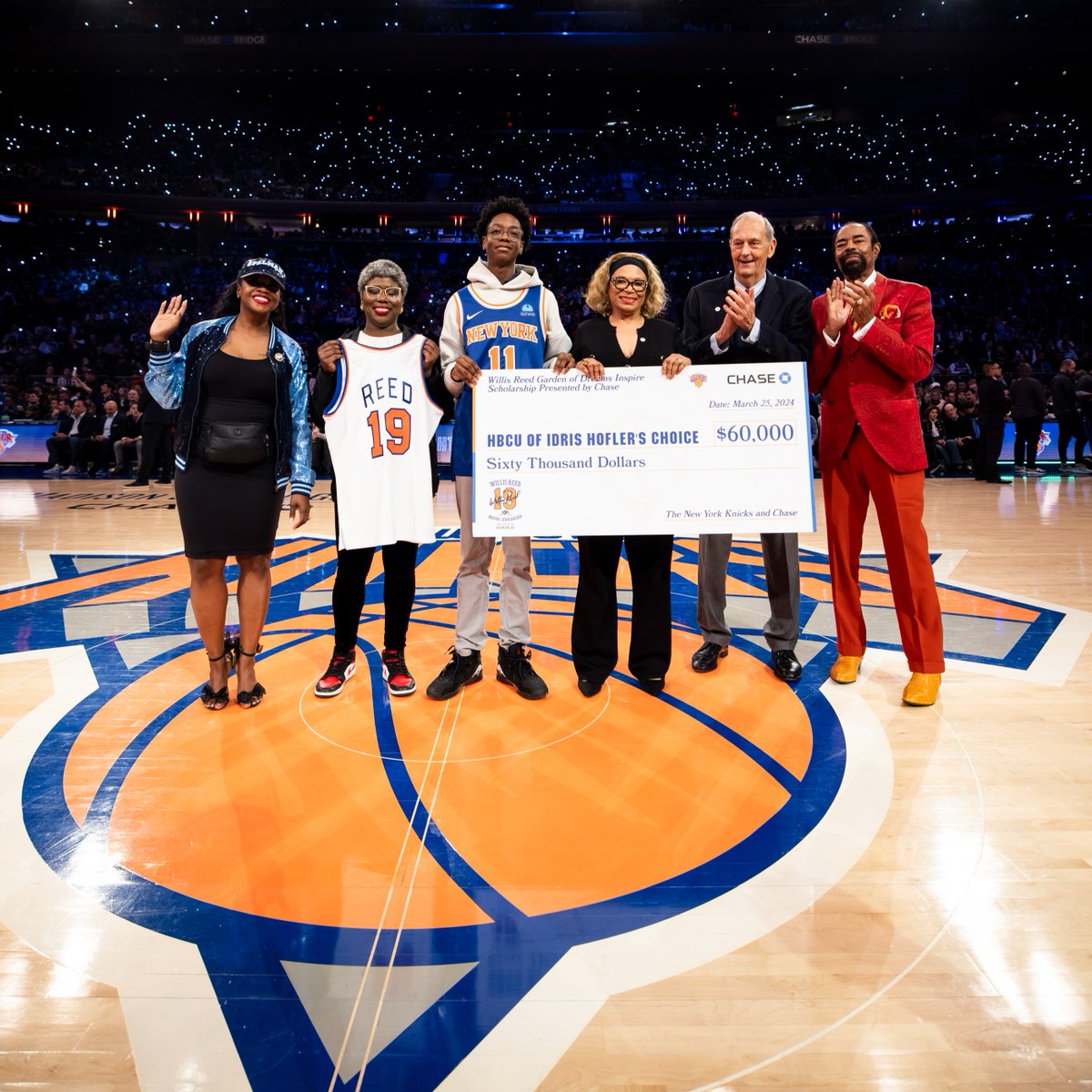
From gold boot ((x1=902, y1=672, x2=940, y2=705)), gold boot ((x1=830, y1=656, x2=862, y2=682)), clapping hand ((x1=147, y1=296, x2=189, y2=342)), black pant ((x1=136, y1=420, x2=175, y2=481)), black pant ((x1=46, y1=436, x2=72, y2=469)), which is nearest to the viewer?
clapping hand ((x1=147, y1=296, x2=189, y2=342))

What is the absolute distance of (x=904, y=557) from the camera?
2.84m

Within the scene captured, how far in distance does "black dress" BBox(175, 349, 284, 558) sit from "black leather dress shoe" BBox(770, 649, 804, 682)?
7.23 feet

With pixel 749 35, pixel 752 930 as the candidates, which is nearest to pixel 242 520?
pixel 752 930

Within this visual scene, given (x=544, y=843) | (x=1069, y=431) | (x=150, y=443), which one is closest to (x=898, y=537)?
(x=544, y=843)

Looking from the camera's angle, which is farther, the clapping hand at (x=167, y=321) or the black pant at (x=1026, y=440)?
the black pant at (x=1026, y=440)

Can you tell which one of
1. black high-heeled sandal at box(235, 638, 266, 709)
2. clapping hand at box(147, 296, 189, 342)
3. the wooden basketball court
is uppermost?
clapping hand at box(147, 296, 189, 342)

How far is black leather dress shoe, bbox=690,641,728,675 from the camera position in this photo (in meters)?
3.22

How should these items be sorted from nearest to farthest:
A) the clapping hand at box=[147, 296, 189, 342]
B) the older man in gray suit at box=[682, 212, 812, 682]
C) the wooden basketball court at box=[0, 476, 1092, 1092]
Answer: the wooden basketball court at box=[0, 476, 1092, 1092] → the clapping hand at box=[147, 296, 189, 342] → the older man in gray suit at box=[682, 212, 812, 682]

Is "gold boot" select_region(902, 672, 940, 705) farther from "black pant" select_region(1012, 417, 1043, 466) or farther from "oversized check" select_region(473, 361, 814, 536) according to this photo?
"black pant" select_region(1012, 417, 1043, 466)

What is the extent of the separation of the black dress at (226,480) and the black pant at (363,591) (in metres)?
0.38

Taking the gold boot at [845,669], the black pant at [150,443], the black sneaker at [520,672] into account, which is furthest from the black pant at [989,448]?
the black pant at [150,443]

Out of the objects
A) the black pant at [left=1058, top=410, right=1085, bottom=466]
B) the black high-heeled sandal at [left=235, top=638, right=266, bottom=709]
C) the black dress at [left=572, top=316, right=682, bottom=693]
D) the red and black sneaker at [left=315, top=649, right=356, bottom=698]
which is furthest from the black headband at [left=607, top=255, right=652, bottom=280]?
the black pant at [left=1058, top=410, right=1085, bottom=466]

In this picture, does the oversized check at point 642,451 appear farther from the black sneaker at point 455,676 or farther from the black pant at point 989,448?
the black pant at point 989,448

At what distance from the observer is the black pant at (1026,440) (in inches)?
415
